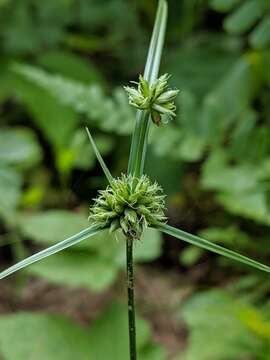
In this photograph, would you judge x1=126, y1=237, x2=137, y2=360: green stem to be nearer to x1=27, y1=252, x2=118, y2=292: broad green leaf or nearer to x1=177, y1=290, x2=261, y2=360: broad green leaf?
x1=177, y1=290, x2=261, y2=360: broad green leaf

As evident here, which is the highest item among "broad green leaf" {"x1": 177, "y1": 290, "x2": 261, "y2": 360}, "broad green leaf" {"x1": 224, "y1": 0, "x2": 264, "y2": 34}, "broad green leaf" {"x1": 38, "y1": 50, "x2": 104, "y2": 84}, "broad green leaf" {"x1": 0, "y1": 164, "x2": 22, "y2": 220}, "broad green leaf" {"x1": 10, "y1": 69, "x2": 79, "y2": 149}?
"broad green leaf" {"x1": 38, "y1": 50, "x2": 104, "y2": 84}

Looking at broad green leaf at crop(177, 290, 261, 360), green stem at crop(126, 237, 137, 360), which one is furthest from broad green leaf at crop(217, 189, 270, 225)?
green stem at crop(126, 237, 137, 360)

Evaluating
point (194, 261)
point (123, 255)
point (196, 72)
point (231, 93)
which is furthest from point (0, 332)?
point (196, 72)

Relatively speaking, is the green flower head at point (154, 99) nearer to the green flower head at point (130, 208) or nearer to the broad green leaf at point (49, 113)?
the green flower head at point (130, 208)

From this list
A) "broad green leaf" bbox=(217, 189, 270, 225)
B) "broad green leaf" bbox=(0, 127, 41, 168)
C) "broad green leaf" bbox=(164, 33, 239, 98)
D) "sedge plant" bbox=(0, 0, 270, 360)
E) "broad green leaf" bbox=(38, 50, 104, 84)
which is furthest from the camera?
"broad green leaf" bbox=(38, 50, 104, 84)

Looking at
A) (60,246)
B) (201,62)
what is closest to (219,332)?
(60,246)
